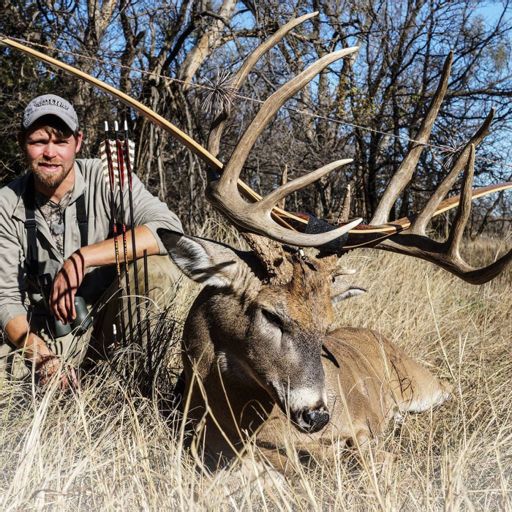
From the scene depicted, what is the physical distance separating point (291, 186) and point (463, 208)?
101cm

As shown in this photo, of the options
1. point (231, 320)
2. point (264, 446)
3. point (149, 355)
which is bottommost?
point (264, 446)

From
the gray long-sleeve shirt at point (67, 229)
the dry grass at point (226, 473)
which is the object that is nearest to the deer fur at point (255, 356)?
the dry grass at point (226, 473)

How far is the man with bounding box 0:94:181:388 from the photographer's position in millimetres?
4836

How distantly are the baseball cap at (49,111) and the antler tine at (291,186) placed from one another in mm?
1831

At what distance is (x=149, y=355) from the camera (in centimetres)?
451

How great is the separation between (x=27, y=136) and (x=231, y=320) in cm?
200

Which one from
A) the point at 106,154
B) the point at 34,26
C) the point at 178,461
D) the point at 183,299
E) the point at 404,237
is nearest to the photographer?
the point at 178,461

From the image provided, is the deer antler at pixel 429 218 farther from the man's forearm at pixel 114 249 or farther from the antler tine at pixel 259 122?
the man's forearm at pixel 114 249

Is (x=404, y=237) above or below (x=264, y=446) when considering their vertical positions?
above

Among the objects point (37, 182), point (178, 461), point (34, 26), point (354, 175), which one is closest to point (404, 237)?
point (178, 461)

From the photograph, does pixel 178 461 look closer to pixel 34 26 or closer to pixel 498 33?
pixel 34 26

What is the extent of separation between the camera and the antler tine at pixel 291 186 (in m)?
3.34

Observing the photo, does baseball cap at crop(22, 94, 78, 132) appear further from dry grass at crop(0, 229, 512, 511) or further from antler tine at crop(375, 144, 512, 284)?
antler tine at crop(375, 144, 512, 284)

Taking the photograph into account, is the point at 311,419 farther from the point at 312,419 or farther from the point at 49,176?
the point at 49,176
